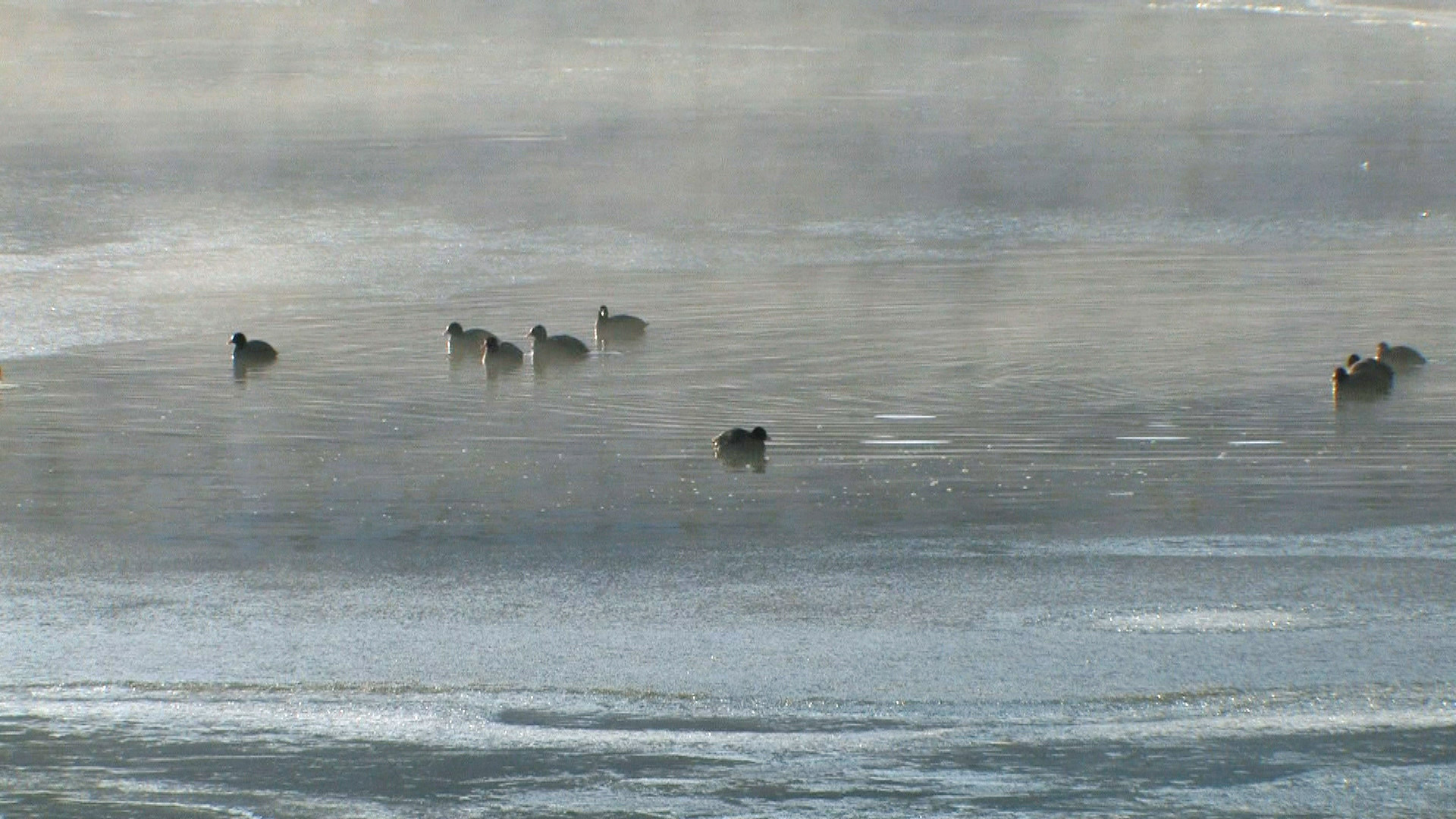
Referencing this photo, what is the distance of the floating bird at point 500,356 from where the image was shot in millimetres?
12641

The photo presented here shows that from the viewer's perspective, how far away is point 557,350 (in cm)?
1295

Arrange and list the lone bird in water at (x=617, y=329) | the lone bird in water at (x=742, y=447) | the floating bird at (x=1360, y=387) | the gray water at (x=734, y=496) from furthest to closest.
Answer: the lone bird in water at (x=617, y=329)
the floating bird at (x=1360, y=387)
the lone bird in water at (x=742, y=447)
the gray water at (x=734, y=496)

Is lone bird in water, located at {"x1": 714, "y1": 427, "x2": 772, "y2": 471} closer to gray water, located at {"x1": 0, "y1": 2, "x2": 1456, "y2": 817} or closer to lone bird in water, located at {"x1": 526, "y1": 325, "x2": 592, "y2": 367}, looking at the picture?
gray water, located at {"x1": 0, "y1": 2, "x2": 1456, "y2": 817}

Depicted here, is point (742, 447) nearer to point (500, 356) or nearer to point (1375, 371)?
point (500, 356)

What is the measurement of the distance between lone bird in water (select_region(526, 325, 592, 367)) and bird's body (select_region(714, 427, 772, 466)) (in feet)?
9.60

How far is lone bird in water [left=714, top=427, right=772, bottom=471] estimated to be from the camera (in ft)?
32.9

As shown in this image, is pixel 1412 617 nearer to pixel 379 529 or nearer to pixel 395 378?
pixel 379 529

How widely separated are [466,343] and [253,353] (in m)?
1.34

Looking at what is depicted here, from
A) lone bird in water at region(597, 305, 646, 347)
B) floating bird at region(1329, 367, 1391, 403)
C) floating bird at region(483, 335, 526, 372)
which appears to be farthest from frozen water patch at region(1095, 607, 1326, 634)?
lone bird in water at region(597, 305, 646, 347)

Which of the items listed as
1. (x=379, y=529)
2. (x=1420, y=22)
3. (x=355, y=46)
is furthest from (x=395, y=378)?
(x=1420, y=22)

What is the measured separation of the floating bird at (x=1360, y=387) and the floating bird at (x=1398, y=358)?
0.67 m

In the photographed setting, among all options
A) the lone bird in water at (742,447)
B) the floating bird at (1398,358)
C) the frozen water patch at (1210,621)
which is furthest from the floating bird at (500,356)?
the frozen water patch at (1210,621)

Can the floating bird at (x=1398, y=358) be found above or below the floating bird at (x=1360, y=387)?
above

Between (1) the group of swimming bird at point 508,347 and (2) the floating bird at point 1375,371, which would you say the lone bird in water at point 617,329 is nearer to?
(1) the group of swimming bird at point 508,347
